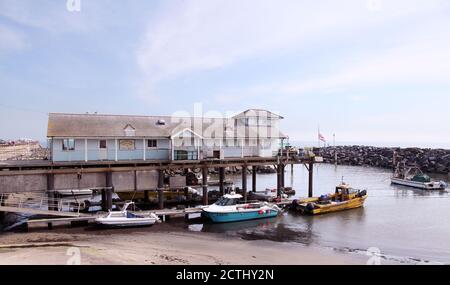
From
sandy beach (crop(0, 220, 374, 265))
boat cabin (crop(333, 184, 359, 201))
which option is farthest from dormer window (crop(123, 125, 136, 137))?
boat cabin (crop(333, 184, 359, 201))

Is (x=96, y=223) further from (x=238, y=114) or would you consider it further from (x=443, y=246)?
(x=443, y=246)

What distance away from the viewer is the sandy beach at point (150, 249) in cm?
1841

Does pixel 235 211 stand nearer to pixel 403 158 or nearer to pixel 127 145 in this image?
pixel 127 145

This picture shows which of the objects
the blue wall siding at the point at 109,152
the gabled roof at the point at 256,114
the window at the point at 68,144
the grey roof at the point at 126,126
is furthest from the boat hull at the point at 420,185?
the window at the point at 68,144

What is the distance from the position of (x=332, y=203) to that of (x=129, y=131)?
2110cm

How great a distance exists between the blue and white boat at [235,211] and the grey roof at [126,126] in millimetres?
7053

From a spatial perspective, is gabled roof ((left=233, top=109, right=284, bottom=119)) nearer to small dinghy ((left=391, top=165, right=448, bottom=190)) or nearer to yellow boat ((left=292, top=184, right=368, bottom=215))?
yellow boat ((left=292, top=184, right=368, bottom=215))

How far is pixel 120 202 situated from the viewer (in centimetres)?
3625

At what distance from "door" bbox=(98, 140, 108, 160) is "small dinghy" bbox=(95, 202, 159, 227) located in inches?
198

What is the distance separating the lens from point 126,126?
32.4 m

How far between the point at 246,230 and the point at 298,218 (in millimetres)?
6732

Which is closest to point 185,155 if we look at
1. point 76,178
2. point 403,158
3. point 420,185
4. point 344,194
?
point 76,178

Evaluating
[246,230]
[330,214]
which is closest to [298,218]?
[330,214]
